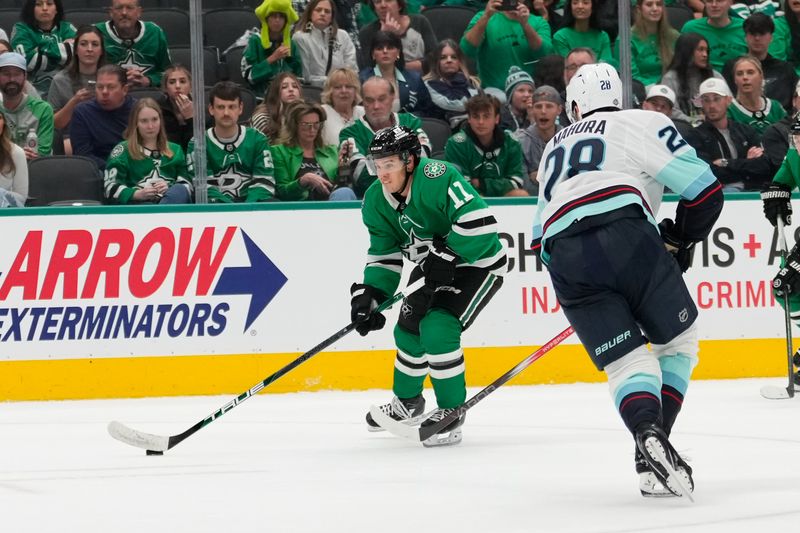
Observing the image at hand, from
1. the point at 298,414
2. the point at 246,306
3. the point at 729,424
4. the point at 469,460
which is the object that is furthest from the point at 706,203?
the point at 246,306

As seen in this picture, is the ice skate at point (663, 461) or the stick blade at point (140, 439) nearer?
the ice skate at point (663, 461)

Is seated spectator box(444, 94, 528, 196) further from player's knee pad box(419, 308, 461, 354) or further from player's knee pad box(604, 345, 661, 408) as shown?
player's knee pad box(604, 345, 661, 408)

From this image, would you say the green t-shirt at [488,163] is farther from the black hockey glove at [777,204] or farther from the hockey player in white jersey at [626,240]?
the hockey player in white jersey at [626,240]

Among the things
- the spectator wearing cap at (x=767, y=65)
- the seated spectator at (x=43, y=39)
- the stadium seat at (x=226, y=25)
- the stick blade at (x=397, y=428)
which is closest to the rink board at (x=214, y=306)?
the seated spectator at (x=43, y=39)

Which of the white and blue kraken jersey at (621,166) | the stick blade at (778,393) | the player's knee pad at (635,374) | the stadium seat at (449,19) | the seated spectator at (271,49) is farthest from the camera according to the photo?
the stadium seat at (449,19)

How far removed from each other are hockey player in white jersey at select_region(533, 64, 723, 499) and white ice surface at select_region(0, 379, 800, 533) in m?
0.34

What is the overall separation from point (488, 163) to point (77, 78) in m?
2.28

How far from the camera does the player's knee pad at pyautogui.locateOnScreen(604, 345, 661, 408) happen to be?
A: 3396mm

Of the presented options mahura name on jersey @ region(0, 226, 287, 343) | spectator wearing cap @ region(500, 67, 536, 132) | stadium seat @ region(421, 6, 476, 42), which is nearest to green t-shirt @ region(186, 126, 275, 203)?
mahura name on jersey @ region(0, 226, 287, 343)

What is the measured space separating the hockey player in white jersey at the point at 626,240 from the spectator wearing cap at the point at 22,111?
385 centimetres

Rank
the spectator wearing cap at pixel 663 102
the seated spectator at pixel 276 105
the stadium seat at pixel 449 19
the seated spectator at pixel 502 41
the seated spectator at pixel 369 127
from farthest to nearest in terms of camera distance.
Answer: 1. the stadium seat at pixel 449 19
2. the seated spectator at pixel 502 41
3. the spectator wearing cap at pixel 663 102
4. the seated spectator at pixel 276 105
5. the seated spectator at pixel 369 127

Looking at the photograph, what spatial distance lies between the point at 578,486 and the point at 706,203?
874 mm

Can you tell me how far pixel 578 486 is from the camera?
374cm

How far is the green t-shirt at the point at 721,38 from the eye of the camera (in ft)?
25.9
